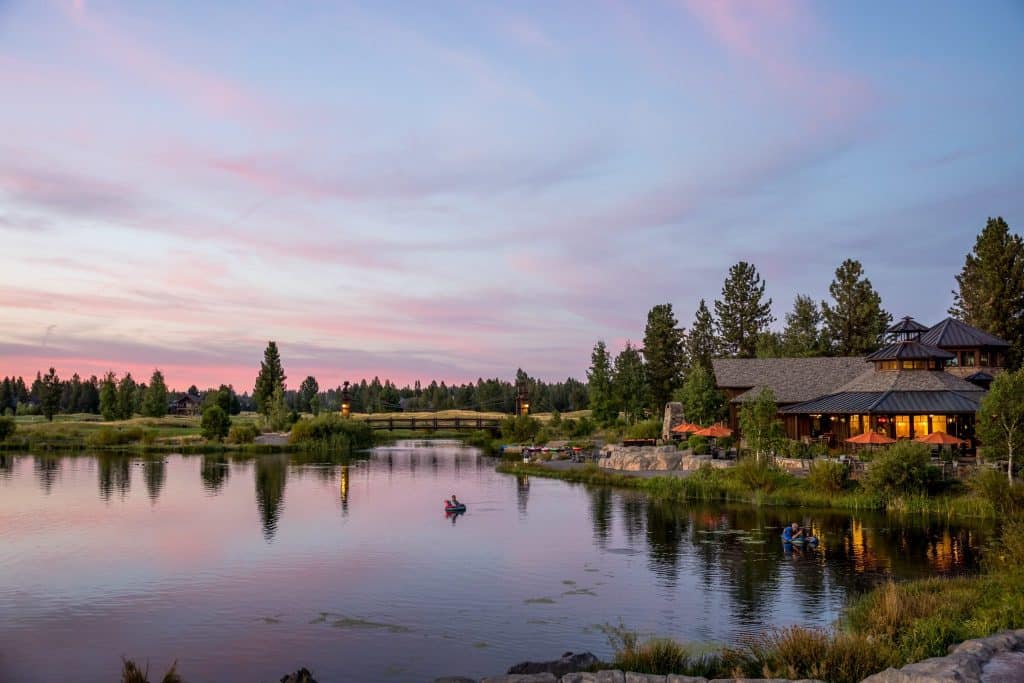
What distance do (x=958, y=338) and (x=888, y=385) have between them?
1243 centimetres

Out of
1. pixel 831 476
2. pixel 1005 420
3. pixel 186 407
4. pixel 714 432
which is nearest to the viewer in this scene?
pixel 1005 420

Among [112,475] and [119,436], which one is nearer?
[112,475]

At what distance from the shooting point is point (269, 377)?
12288 cm

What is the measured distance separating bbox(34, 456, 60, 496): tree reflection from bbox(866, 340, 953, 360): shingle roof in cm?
5749

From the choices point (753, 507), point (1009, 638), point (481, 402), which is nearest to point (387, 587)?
point (1009, 638)

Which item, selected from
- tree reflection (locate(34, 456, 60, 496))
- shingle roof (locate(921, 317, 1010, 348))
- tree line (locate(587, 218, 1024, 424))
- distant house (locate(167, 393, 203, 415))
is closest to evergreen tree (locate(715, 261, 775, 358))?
tree line (locate(587, 218, 1024, 424))

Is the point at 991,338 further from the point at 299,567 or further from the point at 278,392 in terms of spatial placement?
the point at 278,392

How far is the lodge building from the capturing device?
51375 millimetres

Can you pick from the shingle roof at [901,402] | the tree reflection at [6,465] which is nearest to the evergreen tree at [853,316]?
the shingle roof at [901,402]

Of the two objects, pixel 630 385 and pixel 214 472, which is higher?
pixel 630 385

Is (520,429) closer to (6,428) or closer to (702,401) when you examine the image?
(702,401)

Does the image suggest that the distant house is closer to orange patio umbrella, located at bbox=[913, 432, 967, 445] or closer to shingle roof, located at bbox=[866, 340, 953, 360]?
shingle roof, located at bbox=[866, 340, 953, 360]

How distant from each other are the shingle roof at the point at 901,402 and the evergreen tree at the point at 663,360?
40742 mm

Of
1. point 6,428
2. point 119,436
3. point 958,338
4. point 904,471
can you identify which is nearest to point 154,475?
point 119,436
